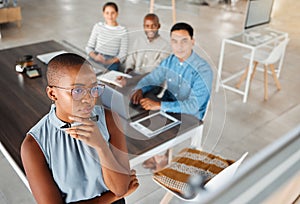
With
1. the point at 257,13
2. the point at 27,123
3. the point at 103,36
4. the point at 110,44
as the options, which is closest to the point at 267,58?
the point at 257,13

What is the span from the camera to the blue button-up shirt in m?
1.92

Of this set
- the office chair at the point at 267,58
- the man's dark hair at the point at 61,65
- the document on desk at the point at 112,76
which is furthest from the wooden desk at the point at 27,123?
the office chair at the point at 267,58

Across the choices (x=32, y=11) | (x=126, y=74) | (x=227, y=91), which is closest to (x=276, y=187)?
(x=126, y=74)

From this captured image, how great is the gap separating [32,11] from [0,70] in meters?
4.00

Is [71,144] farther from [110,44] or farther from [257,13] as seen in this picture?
[257,13]

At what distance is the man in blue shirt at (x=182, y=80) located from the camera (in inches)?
75.8

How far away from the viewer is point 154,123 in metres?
1.95

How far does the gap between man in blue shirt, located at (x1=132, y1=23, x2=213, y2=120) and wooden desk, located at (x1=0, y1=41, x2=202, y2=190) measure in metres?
0.09

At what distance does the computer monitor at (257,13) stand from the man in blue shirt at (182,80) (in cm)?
188

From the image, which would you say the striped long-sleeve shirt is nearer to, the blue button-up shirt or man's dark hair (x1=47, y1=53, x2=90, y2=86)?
the blue button-up shirt

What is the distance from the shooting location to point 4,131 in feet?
5.98

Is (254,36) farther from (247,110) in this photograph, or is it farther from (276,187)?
(276,187)

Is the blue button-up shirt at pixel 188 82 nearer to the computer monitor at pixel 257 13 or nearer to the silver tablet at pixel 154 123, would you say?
the silver tablet at pixel 154 123

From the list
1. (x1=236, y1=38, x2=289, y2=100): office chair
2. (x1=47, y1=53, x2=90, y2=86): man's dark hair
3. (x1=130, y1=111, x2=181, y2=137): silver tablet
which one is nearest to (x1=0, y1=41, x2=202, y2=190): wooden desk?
(x1=130, y1=111, x2=181, y2=137): silver tablet
